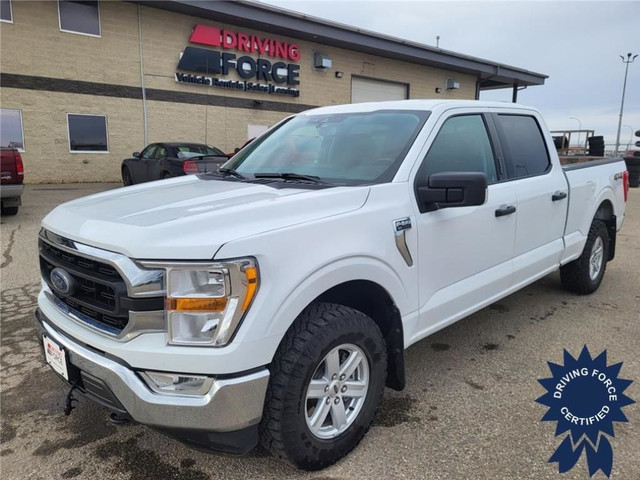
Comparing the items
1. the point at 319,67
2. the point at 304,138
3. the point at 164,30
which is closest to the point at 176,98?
the point at 164,30

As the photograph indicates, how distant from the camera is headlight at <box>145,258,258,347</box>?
6.15ft

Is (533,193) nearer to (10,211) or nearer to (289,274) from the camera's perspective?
(289,274)

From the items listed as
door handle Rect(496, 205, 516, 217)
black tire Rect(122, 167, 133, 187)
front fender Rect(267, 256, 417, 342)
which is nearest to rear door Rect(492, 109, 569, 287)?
door handle Rect(496, 205, 516, 217)

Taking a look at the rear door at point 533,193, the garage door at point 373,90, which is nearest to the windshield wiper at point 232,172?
the rear door at point 533,193

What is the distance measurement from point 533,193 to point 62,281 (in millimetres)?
3246

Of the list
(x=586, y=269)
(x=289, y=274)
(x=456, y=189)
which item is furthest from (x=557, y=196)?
(x=289, y=274)

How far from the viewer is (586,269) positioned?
485cm

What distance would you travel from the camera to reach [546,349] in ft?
12.3

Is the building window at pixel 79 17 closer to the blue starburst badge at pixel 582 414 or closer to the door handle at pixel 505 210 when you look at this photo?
the door handle at pixel 505 210

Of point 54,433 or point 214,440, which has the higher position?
point 214,440

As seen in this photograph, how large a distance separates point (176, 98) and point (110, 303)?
1681cm

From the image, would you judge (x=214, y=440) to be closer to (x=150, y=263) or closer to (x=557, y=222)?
(x=150, y=263)

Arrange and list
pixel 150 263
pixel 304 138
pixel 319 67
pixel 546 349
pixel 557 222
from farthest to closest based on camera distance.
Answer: pixel 319 67
pixel 557 222
pixel 546 349
pixel 304 138
pixel 150 263

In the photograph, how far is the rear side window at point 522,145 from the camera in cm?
369
